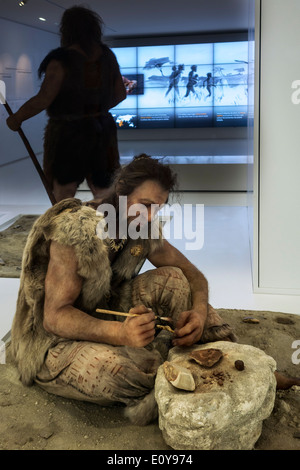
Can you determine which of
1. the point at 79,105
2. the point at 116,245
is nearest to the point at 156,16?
the point at 79,105

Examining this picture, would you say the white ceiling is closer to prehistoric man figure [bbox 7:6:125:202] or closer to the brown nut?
prehistoric man figure [bbox 7:6:125:202]

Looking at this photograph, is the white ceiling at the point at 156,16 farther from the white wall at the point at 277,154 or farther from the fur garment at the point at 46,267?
the fur garment at the point at 46,267

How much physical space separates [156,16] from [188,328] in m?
1.17

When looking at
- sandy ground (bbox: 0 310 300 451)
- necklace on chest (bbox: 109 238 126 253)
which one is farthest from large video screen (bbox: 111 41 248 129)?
sandy ground (bbox: 0 310 300 451)

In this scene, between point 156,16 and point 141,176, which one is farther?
point 156,16

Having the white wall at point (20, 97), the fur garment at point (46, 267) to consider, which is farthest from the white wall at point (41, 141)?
the fur garment at point (46, 267)

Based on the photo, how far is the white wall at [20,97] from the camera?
2.33 meters

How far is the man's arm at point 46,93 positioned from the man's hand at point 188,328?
105 centimetres

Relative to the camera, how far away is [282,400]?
1.97 m

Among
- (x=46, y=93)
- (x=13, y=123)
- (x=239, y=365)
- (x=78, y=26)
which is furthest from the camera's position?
(x=13, y=123)

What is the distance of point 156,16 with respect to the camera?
2172mm

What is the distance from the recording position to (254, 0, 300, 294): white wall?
9.30 feet

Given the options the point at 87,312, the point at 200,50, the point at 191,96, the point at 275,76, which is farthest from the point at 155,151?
the point at 275,76

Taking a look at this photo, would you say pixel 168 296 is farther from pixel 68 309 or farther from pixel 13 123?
pixel 13 123
